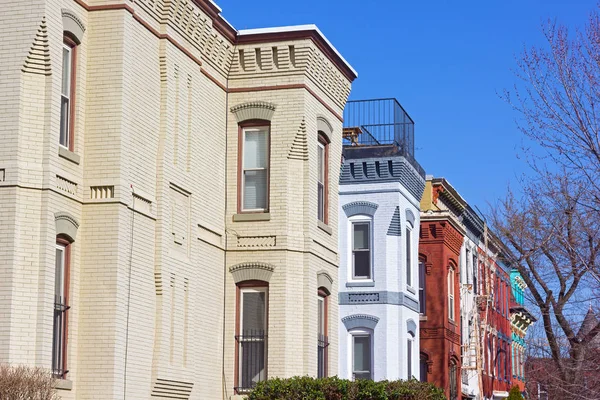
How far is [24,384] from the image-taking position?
15500 mm

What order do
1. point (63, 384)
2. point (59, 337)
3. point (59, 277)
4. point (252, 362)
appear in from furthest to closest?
point (252, 362) < point (59, 277) < point (59, 337) < point (63, 384)

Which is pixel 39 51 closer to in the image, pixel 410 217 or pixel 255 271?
pixel 255 271

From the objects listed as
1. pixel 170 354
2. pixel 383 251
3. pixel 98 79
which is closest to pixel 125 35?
pixel 98 79

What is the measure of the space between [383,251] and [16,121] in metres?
17.6

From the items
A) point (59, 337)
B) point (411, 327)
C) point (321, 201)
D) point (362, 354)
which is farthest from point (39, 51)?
point (411, 327)

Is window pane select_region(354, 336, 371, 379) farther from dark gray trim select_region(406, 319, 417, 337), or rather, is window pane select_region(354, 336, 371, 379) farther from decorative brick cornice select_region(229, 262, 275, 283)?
decorative brick cornice select_region(229, 262, 275, 283)

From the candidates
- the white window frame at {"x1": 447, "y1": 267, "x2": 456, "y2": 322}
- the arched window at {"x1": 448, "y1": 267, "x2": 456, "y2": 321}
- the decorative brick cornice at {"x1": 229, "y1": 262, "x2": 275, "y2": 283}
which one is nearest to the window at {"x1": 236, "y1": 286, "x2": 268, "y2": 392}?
the decorative brick cornice at {"x1": 229, "y1": 262, "x2": 275, "y2": 283}

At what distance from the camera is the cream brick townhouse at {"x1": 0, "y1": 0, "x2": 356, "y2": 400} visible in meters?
17.8

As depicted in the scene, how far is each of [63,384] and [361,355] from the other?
56.2 feet

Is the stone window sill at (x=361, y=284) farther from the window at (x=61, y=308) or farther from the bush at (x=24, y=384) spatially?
the bush at (x=24, y=384)

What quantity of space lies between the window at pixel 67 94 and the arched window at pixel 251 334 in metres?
7.30

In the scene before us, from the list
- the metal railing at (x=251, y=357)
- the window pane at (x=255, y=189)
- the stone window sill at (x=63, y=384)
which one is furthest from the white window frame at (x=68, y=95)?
the metal railing at (x=251, y=357)

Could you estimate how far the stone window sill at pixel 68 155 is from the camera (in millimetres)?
18312

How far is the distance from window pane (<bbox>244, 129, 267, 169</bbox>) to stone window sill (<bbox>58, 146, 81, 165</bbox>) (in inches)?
278
